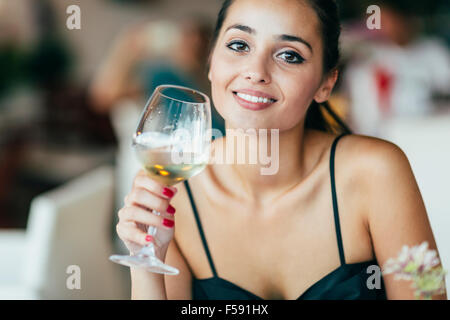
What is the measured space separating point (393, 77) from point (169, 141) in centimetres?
138

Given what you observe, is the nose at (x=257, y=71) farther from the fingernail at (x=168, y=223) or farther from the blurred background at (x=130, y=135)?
the fingernail at (x=168, y=223)

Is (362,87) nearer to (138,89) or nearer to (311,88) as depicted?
(138,89)

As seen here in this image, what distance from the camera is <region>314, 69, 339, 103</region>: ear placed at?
0.80 metres

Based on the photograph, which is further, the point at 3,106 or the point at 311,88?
the point at 3,106

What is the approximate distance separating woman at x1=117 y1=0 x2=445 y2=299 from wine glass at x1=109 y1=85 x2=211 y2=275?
0.04 m

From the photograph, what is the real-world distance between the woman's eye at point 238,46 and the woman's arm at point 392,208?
0.26 meters

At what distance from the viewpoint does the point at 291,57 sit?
746mm

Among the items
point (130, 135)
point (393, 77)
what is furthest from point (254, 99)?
point (130, 135)

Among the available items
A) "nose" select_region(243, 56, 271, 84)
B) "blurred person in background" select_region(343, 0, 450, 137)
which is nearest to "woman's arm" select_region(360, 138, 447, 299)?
"nose" select_region(243, 56, 271, 84)

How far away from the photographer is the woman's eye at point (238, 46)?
74 centimetres

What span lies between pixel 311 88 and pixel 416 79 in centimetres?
123

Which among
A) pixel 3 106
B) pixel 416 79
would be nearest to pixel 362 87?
pixel 416 79

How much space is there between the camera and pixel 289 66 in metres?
0.75

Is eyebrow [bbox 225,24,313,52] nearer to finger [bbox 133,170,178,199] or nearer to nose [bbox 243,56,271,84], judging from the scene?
nose [bbox 243,56,271,84]
